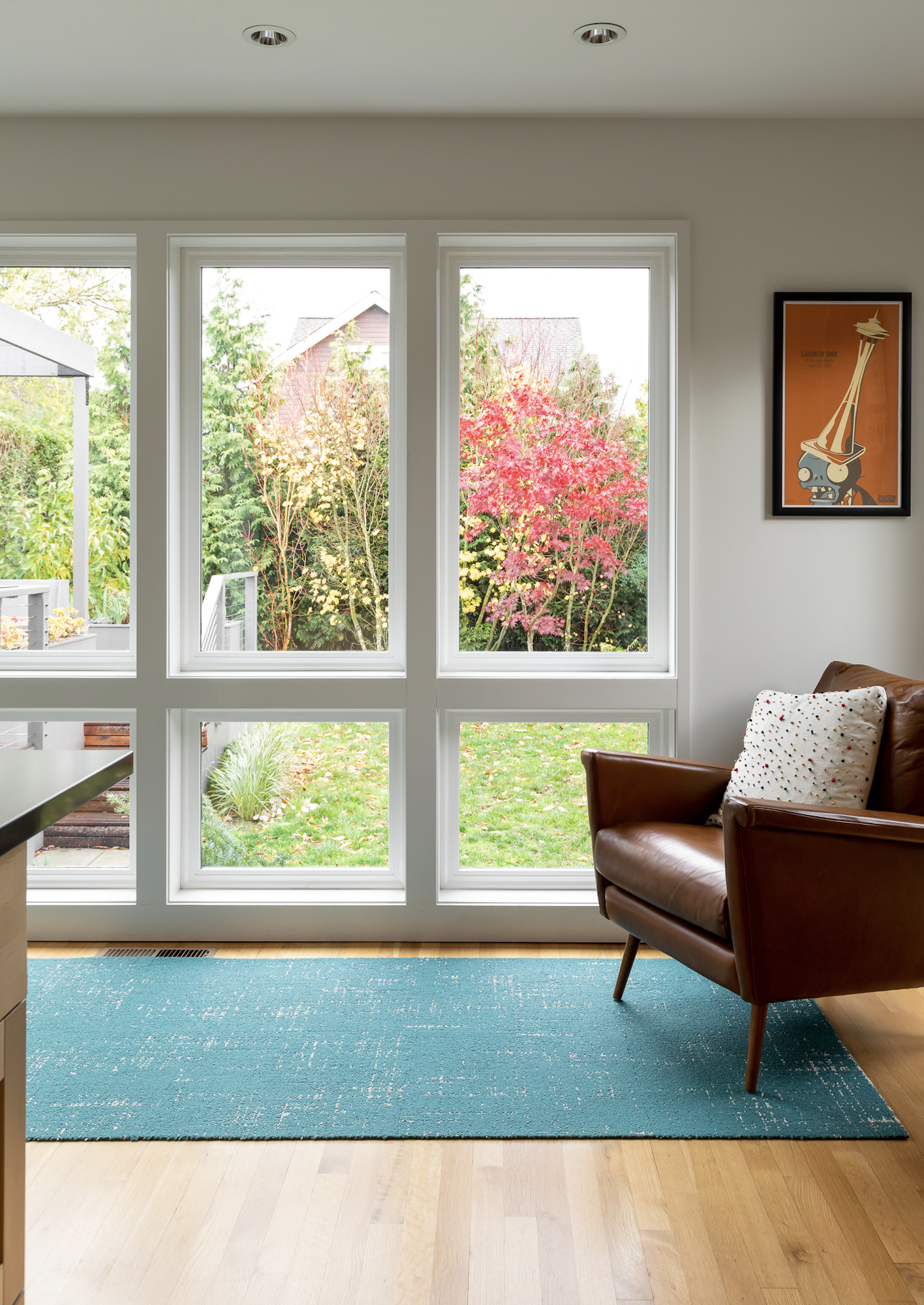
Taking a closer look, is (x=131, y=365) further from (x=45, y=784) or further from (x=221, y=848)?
(x=45, y=784)

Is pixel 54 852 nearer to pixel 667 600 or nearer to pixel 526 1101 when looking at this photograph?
pixel 526 1101

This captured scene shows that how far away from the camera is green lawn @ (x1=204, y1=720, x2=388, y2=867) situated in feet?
10.7

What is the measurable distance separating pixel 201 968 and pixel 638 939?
1332 mm

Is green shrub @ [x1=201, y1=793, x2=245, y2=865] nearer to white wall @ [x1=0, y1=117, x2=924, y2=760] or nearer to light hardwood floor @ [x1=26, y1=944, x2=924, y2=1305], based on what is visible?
light hardwood floor @ [x1=26, y1=944, x2=924, y2=1305]

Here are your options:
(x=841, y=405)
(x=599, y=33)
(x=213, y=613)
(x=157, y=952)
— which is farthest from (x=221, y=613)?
(x=841, y=405)

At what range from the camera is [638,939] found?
2.63 meters

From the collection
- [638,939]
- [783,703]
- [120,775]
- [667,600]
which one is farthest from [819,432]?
[120,775]

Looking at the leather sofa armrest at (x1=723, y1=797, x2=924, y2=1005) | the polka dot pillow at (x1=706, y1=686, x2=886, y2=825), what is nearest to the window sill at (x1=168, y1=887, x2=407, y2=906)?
the polka dot pillow at (x1=706, y1=686, x2=886, y2=825)

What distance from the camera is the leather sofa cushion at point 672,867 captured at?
2256mm

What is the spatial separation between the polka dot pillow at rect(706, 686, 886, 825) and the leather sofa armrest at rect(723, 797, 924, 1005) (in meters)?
0.26

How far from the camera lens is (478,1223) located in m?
1.77

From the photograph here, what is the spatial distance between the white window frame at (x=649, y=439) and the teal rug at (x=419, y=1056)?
0.98m

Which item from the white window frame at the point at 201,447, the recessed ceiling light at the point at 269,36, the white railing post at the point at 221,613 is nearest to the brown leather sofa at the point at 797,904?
the white window frame at the point at 201,447

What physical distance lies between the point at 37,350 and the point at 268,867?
6.34 feet
